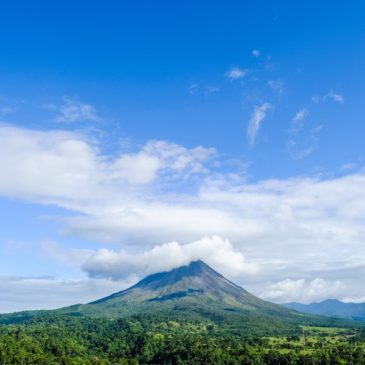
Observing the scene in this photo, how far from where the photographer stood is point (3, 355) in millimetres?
199250

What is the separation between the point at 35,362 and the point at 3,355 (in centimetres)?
1457

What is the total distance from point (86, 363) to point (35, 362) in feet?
74.5

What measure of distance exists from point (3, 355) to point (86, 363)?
122ft

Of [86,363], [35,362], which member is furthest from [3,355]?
[86,363]

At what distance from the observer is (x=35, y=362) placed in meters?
199

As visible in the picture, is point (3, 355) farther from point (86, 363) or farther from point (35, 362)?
point (86, 363)

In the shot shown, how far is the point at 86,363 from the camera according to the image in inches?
7810
